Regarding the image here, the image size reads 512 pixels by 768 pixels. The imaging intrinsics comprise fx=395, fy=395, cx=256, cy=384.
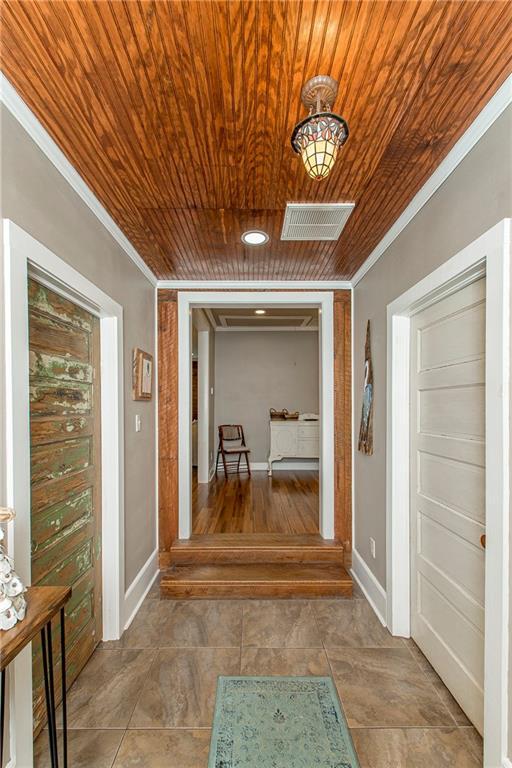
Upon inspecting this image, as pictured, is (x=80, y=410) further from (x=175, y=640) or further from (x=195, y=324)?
(x=195, y=324)

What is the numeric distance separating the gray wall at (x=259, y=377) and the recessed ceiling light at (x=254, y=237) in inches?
172

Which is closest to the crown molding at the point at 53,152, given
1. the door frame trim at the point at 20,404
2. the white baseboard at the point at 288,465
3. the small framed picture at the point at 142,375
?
the door frame trim at the point at 20,404

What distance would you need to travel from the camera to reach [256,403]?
696cm

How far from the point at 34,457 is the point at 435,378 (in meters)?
1.91

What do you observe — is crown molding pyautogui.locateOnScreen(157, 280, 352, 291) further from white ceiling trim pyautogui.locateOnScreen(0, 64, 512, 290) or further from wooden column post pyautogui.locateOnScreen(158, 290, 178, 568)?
white ceiling trim pyautogui.locateOnScreen(0, 64, 512, 290)

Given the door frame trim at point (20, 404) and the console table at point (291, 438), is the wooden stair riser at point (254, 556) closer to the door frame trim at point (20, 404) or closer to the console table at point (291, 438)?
the door frame trim at point (20, 404)

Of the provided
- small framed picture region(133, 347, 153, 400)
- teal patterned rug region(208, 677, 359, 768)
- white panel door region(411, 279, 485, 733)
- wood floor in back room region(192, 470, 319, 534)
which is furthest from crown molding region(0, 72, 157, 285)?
wood floor in back room region(192, 470, 319, 534)

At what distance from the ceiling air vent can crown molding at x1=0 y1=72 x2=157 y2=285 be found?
984 mm

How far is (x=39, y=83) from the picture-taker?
1.27 meters

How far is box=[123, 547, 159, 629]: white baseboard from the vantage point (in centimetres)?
251

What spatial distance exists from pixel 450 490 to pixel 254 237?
1811 millimetres

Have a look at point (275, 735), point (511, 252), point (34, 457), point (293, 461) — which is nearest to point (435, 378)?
point (511, 252)

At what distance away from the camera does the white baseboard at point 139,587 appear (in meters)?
2.51

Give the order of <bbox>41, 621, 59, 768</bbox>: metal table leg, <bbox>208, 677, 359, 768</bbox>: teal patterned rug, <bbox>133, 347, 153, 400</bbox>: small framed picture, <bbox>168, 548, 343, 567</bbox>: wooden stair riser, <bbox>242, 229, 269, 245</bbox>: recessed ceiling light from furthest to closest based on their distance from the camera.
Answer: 1. <bbox>168, 548, 343, 567</bbox>: wooden stair riser
2. <bbox>133, 347, 153, 400</bbox>: small framed picture
3. <bbox>242, 229, 269, 245</bbox>: recessed ceiling light
4. <bbox>208, 677, 359, 768</bbox>: teal patterned rug
5. <bbox>41, 621, 59, 768</bbox>: metal table leg
